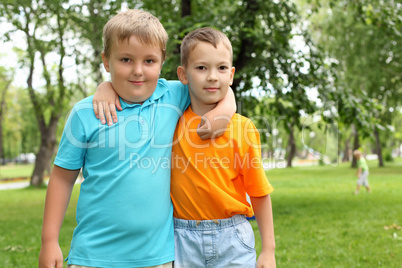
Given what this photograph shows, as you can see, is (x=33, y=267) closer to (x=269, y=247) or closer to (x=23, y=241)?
(x=23, y=241)

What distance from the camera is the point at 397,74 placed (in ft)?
61.6

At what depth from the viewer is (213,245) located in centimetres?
191

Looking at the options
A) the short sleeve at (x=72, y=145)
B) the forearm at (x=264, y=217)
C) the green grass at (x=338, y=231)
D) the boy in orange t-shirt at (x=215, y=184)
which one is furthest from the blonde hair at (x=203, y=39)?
the green grass at (x=338, y=231)

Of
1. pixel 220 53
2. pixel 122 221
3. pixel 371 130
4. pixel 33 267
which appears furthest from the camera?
pixel 371 130

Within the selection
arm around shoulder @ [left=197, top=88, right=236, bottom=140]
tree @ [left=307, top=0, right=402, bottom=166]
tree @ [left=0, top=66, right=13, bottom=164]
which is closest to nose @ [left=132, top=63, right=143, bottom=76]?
arm around shoulder @ [left=197, top=88, right=236, bottom=140]

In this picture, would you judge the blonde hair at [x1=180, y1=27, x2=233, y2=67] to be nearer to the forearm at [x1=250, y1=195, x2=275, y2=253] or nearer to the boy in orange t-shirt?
the boy in orange t-shirt

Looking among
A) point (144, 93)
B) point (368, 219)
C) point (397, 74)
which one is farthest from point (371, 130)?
point (397, 74)

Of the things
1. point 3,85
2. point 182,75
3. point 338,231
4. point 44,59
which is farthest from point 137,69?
point 3,85

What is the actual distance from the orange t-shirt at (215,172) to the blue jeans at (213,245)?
5cm

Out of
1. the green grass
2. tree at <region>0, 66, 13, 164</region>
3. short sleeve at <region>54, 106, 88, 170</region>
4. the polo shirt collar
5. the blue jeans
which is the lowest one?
the green grass

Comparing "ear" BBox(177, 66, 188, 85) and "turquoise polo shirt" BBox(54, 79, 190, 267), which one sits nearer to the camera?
"turquoise polo shirt" BBox(54, 79, 190, 267)

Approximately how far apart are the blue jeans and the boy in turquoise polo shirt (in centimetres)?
7

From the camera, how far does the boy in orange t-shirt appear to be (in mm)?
1909

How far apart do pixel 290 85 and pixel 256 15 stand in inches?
61.7
